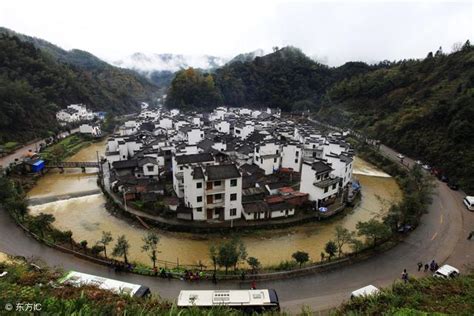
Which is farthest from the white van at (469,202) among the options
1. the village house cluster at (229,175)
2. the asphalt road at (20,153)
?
the asphalt road at (20,153)

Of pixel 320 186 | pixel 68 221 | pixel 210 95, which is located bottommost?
pixel 68 221

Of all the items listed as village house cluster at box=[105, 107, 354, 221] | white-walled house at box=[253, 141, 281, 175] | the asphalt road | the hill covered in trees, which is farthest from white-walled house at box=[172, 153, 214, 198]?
the hill covered in trees

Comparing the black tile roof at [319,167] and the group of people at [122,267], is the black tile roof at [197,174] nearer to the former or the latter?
the group of people at [122,267]

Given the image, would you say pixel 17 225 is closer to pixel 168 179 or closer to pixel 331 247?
pixel 168 179

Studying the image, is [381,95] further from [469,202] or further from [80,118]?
[80,118]

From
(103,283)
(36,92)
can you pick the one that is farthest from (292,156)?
(36,92)

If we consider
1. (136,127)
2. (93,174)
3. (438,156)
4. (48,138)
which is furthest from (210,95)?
(438,156)

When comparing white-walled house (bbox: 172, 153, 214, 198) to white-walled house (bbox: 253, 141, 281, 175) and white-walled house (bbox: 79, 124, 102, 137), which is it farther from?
white-walled house (bbox: 79, 124, 102, 137)
